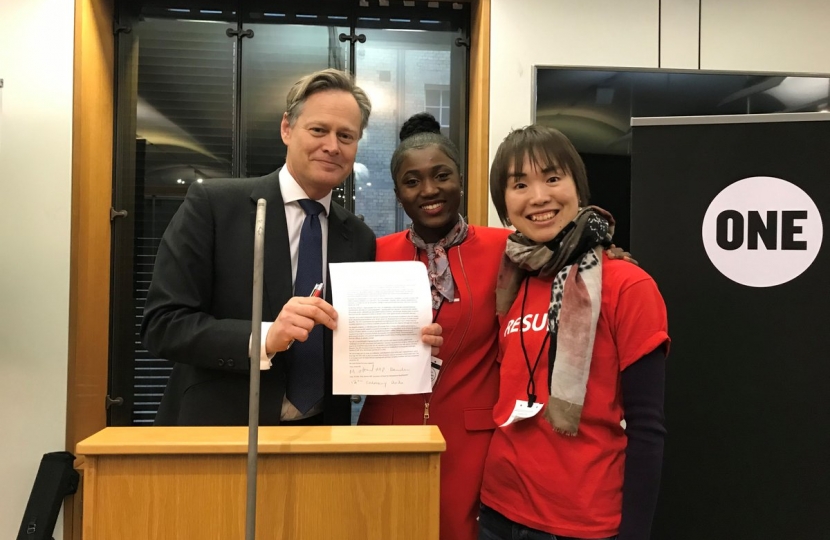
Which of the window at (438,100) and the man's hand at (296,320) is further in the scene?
the window at (438,100)

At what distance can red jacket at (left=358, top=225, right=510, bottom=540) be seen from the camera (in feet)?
4.54

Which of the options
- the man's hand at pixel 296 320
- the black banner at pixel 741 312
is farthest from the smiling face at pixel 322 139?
the black banner at pixel 741 312

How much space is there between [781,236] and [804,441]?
59 centimetres

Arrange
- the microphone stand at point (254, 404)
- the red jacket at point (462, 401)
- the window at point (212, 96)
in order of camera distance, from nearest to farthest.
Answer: the microphone stand at point (254, 404) < the red jacket at point (462, 401) < the window at point (212, 96)

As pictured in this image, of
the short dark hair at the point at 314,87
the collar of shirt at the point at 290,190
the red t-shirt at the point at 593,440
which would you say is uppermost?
the short dark hair at the point at 314,87

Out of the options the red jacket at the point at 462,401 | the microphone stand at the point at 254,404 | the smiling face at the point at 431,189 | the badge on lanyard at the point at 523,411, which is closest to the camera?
the microphone stand at the point at 254,404

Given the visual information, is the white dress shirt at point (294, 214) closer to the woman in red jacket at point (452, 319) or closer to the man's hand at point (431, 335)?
the woman in red jacket at point (452, 319)

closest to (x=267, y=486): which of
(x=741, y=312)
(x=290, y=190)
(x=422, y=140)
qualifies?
(x=290, y=190)

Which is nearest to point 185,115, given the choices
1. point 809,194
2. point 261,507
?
point 261,507

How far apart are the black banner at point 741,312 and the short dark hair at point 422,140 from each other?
584 millimetres

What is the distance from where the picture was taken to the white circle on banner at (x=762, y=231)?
5.10 ft

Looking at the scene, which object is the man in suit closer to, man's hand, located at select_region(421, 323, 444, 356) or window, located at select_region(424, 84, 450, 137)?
man's hand, located at select_region(421, 323, 444, 356)

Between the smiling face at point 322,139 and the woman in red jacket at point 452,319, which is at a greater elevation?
Answer: the smiling face at point 322,139

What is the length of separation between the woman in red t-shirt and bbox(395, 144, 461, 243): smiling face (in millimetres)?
259
